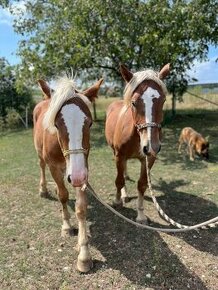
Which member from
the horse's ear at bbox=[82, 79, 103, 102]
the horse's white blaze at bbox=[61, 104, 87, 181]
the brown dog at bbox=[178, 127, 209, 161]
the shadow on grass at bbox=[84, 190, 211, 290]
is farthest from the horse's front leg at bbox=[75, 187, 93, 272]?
the brown dog at bbox=[178, 127, 209, 161]

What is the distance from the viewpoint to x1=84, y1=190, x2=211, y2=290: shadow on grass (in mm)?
3680

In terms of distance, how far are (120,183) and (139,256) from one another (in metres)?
1.41

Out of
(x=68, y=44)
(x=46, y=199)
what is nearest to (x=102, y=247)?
(x=46, y=199)

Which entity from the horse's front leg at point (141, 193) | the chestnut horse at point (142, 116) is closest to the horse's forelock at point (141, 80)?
the chestnut horse at point (142, 116)

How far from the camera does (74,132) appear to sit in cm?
343

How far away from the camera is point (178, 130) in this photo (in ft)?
45.5

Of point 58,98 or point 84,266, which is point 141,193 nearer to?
point 84,266

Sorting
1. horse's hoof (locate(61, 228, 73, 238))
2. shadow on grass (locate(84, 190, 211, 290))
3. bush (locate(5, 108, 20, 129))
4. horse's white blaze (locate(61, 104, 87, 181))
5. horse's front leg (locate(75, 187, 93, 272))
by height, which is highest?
horse's white blaze (locate(61, 104, 87, 181))

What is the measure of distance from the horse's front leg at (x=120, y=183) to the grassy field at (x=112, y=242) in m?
0.17

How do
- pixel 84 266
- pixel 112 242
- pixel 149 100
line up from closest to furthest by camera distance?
pixel 84 266, pixel 149 100, pixel 112 242

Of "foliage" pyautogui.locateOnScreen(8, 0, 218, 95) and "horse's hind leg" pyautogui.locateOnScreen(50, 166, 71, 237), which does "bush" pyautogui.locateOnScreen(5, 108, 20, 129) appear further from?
"horse's hind leg" pyautogui.locateOnScreen(50, 166, 71, 237)

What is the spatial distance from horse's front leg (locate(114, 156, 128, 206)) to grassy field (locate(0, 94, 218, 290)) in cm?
17

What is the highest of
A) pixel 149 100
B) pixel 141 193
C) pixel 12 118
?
pixel 149 100

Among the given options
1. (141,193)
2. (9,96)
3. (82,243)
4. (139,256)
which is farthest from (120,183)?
(9,96)
